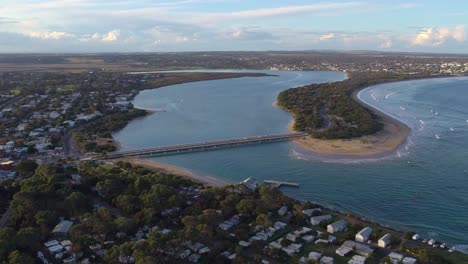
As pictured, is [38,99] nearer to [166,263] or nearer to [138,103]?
[138,103]

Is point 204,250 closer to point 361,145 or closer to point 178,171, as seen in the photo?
point 178,171

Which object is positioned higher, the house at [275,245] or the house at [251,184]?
the house at [251,184]

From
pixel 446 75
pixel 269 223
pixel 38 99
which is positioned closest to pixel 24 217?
pixel 269 223

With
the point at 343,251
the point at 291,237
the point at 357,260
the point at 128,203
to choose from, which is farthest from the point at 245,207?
the point at 357,260

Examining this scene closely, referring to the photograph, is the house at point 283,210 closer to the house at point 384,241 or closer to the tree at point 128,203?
the house at point 384,241

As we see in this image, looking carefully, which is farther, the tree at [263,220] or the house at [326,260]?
the tree at [263,220]

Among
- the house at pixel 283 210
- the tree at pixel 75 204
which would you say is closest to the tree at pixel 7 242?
the tree at pixel 75 204

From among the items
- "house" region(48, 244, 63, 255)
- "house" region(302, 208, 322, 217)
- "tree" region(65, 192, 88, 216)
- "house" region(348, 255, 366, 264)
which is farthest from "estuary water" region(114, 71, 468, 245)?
"house" region(48, 244, 63, 255)
